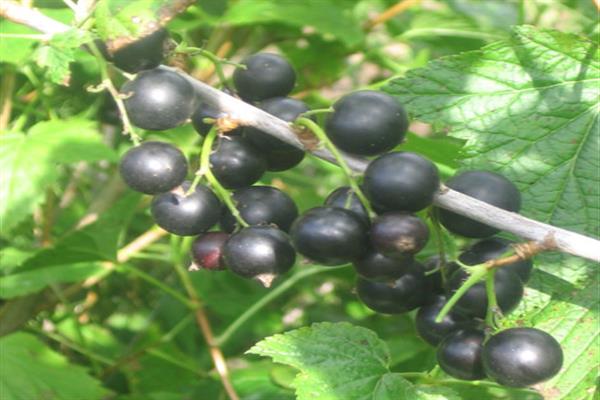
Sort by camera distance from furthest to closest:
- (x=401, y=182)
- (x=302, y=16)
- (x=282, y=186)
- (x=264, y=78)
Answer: (x=282, y=186), (x=302, y=16), (x=264, y=78), (x=401, y=182)

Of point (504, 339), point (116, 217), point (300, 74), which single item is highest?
point (504, 339)

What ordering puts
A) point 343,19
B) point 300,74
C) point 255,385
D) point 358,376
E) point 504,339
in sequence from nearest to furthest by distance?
point 504,339 → point 358,376 → point 255,385 → point 343,19 → point 300,74

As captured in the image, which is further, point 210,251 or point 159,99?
point 210,251

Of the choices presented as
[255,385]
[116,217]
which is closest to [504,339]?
[255,385]

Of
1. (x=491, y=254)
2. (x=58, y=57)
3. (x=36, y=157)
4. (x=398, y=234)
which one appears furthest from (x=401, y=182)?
(x=36, y=157)

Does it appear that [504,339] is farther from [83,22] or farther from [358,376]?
[83,22]

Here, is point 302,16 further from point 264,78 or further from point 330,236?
point 330,236

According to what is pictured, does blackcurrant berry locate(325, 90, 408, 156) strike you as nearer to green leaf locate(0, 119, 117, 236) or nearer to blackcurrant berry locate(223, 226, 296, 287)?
blackcurrant berry locate(223, 226, 296, 287)
